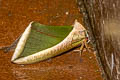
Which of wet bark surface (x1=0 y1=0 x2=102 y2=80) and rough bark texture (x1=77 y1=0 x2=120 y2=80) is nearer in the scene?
rough bark texture (x1=77 y1=0 x2=120 y2=80)

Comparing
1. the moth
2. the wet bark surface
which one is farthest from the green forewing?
the wet bark surface

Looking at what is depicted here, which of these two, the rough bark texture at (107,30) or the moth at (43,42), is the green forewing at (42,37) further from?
the rough bark texture at (107,30)

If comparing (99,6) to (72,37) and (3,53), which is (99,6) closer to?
(72,37)

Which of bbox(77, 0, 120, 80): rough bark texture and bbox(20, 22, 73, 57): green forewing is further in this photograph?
bbox(20, 22, 73, 57): green forewing

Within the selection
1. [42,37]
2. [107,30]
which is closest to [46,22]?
[42,37]

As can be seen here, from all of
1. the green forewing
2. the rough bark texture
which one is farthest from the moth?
the rough bark texture

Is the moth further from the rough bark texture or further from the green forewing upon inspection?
the rough bark texture

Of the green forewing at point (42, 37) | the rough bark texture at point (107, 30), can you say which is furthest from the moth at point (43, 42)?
the rough bark texture at point (107, 30)

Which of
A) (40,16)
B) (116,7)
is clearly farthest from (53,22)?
(116,7)
